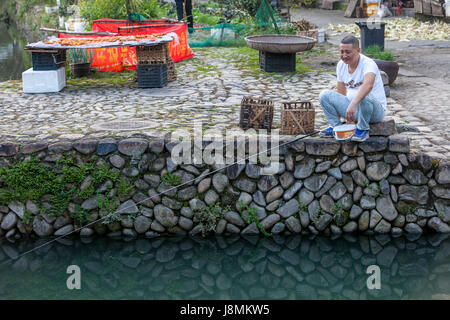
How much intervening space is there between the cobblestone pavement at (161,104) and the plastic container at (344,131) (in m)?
0.93

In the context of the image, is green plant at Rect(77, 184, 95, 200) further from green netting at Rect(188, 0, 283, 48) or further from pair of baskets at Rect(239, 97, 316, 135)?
green netting at Rect(188, 0, 283, 48)

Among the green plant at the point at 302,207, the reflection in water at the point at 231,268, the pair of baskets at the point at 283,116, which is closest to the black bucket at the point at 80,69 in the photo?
the pair of baskets at the point at 283,116

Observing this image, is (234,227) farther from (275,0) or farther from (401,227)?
(275,0)

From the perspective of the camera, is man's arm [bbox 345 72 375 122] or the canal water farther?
the canal water

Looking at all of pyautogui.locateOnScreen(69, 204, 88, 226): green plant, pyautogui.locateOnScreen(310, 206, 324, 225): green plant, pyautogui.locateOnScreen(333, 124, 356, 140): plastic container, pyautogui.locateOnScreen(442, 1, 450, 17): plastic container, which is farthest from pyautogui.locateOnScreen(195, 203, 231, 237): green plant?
pyautogui.locateOnScreen(442, 1, 450, 17): plastic container

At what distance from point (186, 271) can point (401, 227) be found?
2583 millimetres

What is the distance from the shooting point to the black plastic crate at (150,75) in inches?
380

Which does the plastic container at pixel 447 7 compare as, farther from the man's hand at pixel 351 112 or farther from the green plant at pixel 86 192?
the green plant at pixel 86 192

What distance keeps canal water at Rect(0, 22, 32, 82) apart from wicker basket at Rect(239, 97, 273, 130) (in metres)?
8.88

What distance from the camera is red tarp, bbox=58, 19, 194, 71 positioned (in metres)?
11.3

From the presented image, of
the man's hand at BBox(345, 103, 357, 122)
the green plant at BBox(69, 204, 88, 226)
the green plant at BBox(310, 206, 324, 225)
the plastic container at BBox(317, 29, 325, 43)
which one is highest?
the plastic container at BBox(317, 29, 325, 43)

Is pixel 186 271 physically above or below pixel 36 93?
below

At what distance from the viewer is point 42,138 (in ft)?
22.0

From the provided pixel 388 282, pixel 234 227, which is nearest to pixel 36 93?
pixel 234 227
